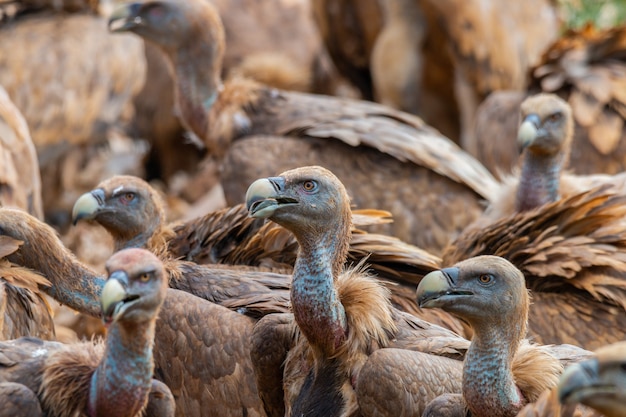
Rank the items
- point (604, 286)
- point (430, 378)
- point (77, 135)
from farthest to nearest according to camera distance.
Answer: point (77, 135)
point (604, 286)
point (430, 378)

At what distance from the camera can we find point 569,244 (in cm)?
610

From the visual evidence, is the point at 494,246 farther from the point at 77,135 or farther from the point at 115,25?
the point at 77,135

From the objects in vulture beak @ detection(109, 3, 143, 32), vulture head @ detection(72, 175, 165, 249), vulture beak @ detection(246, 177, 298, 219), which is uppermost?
vulture beak @ detection(246, 177, 298, 219)

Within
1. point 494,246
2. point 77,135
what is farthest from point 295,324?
point 77,135

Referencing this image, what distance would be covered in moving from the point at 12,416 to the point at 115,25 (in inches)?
165

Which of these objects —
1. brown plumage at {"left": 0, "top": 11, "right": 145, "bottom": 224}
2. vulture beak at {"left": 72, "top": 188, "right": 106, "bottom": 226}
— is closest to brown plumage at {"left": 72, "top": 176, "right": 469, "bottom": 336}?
vulture beak at {"left": 72, "top": 188, "right": 106, "bottom": 226}

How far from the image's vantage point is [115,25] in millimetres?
8102

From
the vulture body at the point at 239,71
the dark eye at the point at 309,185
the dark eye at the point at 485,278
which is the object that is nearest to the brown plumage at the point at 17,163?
the dark eye at the point at 309,185

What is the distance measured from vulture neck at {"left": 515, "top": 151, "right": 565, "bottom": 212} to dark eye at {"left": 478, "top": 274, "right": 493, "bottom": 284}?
2.48 meters

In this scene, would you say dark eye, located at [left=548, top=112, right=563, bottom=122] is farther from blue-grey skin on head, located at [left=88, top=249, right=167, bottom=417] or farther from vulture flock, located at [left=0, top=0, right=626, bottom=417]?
blue-grey skin on head, located at [left=88, top=249, right=167, bottom=417]

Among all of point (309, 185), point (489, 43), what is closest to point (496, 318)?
point (309, 185)

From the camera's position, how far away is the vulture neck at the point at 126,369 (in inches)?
170

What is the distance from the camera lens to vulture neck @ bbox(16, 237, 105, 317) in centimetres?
553

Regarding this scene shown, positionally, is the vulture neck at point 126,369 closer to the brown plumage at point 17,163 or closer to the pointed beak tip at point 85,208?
the pointed beak tip at point 85,208
